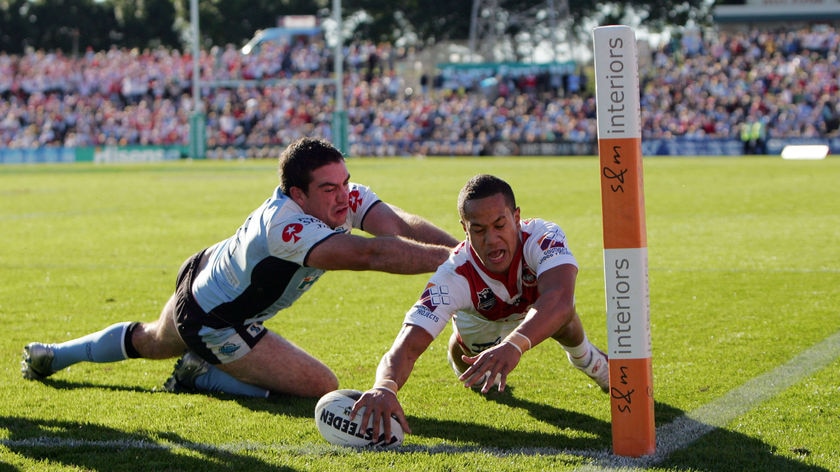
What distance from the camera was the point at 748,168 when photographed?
96.6 ft

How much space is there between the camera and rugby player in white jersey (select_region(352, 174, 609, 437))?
450 centimetres

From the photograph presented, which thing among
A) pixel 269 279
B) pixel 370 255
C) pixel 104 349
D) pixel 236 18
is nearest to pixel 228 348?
pixel 269 279

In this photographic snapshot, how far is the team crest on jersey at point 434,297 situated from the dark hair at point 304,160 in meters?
0.94

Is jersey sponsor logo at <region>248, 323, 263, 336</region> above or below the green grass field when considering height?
above

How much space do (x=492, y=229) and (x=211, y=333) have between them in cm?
196

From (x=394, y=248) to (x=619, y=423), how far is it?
1.47m

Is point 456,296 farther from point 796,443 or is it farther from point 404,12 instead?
point 404,12

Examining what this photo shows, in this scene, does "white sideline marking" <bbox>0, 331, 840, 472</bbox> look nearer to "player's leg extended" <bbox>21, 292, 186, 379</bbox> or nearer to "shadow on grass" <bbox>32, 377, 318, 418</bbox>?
"shadow on grass" <bbox>32, 377, 318, 418</bbox>

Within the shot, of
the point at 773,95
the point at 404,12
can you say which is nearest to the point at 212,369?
the point at 773,95

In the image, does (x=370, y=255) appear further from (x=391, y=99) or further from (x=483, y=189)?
(x=391, y=99)

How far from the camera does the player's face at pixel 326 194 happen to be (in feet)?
18.1

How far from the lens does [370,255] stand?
5230 millimetres

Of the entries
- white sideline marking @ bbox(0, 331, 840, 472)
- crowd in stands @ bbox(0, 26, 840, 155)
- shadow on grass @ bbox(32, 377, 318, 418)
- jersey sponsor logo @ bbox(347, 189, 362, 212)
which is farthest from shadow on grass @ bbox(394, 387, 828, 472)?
crowd in stands @ bbox(0, 26, 840, 155)

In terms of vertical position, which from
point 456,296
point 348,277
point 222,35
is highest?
point 222,35
